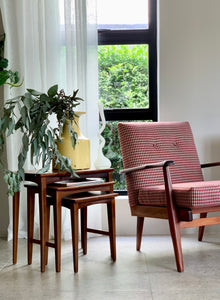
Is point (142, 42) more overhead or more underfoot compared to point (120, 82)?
more overhead

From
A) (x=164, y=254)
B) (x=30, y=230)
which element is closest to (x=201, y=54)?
(x=164, y=254)

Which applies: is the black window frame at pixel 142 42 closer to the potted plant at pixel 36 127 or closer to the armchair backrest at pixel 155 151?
the armchair backrest at pixel 155 151

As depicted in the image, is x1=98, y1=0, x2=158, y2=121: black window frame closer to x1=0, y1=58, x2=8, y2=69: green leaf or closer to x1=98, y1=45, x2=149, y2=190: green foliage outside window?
x1=98, y1=45, x2=149, y2=190: green foliage outside window

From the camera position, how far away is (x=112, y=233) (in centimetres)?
261

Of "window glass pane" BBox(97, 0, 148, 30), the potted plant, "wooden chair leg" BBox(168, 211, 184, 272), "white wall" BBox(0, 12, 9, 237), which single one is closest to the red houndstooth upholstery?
"wooden chair leg" BBox(168, 211, 184, 272)

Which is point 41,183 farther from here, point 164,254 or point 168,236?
point 168,236

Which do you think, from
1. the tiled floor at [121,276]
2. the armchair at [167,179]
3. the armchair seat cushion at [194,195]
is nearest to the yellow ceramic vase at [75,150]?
the armchair at [167,179]

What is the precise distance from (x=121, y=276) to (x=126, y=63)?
1.89m

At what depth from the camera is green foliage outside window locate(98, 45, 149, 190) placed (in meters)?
3.53

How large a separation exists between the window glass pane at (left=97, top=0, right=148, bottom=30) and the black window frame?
0.14ft

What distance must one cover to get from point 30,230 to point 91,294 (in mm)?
708

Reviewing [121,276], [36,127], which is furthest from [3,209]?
[121,276]

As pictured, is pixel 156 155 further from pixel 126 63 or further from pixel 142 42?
pixel 142 42

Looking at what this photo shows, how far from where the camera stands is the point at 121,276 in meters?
2.26
